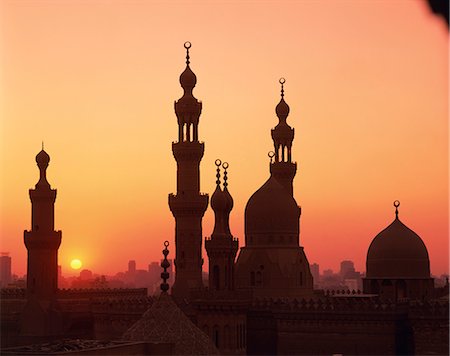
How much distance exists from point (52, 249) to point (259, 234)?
37.0 feet

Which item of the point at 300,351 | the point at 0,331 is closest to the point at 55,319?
the point at 0,331

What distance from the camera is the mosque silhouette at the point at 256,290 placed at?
140 feet

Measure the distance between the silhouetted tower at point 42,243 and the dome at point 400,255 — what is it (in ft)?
56.4

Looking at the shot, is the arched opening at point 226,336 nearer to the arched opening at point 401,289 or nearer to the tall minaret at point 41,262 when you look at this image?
the arched opening at point 401,289

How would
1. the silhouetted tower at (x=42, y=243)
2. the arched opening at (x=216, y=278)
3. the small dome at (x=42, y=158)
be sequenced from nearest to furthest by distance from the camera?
1. the arched opening at (x=216, y=278)
2. the silhouetted tower at (x=42, y=243)
3. the small dome at (x=42, y=158)

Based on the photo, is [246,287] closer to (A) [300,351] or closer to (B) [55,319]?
(A) [300,351]

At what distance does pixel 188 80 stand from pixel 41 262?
1265 cm

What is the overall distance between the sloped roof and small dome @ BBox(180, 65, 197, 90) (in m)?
23.4

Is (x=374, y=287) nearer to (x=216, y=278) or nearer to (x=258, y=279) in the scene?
(x=258, y=279)

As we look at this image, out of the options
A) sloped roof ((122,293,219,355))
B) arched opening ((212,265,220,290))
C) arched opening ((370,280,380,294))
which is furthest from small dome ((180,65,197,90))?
sloped roof ((122,293,219,355))

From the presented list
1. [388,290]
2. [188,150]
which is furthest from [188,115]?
[388,290]

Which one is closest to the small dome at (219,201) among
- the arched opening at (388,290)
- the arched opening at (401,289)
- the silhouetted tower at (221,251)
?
the silhouetted tower at (221,251)

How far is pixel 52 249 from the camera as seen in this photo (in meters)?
49.9

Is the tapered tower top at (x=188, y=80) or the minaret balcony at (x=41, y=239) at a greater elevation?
the tapered tower top at (x=188, y=80)
